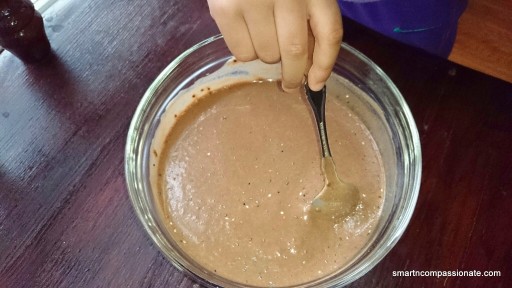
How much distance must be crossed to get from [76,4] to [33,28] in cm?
11

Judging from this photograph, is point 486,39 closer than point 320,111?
No

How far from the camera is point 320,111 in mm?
775

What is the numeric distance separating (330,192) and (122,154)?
0.32 metres

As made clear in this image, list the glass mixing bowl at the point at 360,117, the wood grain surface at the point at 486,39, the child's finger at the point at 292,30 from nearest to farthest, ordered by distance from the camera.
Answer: the child's finger at the point at 292,30
the glass mixing bowl at the point at 360,117
the wood grain surface at the point at 486,39

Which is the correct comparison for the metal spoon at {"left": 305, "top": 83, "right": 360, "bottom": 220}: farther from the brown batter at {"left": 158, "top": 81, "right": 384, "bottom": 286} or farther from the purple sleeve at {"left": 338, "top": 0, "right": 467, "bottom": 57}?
the purple sleeve at {"left": 338, "top": 0, "right": 467, "bottom": 57}

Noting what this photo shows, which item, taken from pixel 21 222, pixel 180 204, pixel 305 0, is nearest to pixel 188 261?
pixel 180 204

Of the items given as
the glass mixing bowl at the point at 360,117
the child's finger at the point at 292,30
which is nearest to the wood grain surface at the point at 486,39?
the glass mixing bowl at the point at 360,117

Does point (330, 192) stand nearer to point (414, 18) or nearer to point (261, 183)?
point (261, 183)

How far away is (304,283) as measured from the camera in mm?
758

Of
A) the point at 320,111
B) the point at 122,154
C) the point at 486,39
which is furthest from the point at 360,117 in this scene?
the point at 122,154

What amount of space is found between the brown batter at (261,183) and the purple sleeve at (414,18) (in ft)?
0.48

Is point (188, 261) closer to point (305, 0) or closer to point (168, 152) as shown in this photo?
point (168, 152)

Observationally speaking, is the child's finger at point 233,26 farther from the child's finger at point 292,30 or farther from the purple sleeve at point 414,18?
the purple sleeve at point 414,18

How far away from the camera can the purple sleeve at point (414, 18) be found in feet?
2.98
